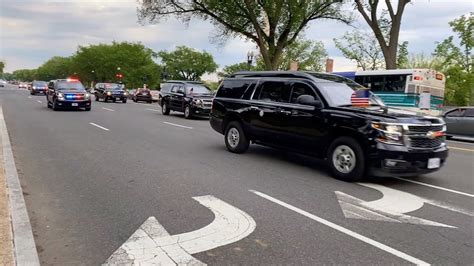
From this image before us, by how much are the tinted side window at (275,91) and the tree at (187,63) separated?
312ft

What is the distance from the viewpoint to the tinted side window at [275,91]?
9223 millimetres

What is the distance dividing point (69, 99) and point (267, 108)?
17330 millimetres

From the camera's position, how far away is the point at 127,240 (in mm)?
4727

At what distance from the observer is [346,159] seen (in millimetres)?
7703

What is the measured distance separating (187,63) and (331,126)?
3863 inches

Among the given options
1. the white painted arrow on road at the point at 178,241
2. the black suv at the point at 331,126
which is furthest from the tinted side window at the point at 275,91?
the white painted arrow on road at the point at 178,241

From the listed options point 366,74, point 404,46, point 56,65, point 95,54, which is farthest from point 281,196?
point 56,65

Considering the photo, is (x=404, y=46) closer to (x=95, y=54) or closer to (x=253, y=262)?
(x=253, y=262)

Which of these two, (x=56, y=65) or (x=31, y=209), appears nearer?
(x=31, y=209)

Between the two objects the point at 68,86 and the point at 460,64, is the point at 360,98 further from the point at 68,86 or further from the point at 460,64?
the point at 460,64

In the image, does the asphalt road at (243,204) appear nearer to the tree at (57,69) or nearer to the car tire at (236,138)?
the car tire at (236,138)

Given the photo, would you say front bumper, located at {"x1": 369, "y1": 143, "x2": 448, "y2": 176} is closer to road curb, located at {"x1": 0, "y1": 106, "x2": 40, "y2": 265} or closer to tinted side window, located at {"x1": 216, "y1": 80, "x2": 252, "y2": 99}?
tinted side window, located at {"x1": 216, "y1": 80, "x2": 252, "y2": 99}

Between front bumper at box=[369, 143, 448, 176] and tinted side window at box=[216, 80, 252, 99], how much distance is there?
399cm

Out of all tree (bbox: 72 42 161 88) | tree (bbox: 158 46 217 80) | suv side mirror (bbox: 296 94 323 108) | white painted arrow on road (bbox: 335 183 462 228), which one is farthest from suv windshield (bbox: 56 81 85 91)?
tree (bbox: 158 46 217 80)
